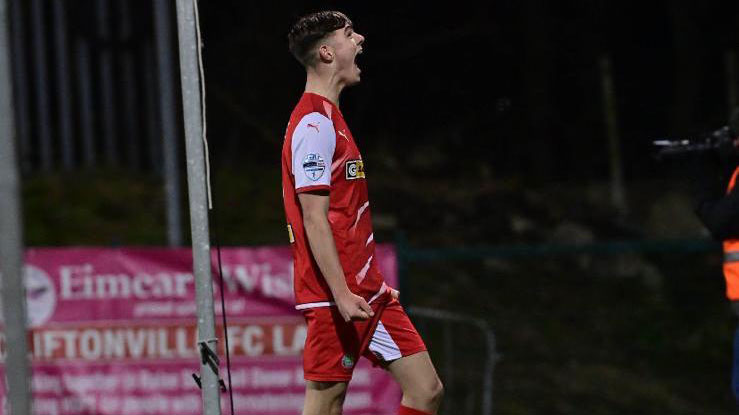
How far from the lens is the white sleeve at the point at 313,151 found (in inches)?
176

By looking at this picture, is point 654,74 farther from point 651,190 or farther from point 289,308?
point 289,308

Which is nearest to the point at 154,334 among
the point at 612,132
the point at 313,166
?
the point at 313,166

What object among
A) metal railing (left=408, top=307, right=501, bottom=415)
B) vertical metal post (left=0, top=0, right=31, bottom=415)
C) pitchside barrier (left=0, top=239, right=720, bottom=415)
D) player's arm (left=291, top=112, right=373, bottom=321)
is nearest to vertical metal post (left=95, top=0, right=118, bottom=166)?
metal railing (left=408, top=307, right=501, bottom=415)

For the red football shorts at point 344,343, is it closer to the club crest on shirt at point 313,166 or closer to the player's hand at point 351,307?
the player's hand at point 351,307

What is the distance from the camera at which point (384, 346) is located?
472 cm

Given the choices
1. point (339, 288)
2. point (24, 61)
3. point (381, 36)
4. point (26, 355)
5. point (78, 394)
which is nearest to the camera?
point (26, 355)

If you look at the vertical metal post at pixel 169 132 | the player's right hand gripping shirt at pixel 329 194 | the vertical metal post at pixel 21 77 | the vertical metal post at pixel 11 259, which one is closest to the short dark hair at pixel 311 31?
the player's right hand gripping shirt at pixel 329 194

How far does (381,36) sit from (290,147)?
7805mm

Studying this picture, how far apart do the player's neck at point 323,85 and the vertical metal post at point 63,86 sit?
7.11 m

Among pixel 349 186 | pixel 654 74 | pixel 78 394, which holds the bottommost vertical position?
pixel 78 394

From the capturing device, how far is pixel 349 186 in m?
4.62

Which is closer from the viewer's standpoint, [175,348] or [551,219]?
[175,348]

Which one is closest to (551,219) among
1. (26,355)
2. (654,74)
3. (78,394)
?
(654,74)

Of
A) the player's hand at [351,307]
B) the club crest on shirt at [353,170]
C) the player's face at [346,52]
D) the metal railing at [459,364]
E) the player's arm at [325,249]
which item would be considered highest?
the player's face at [346,52]
